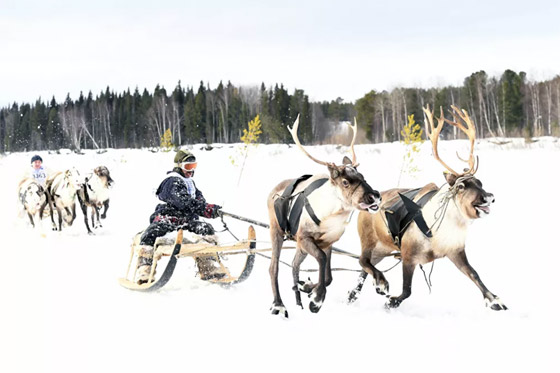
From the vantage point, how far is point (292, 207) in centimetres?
463

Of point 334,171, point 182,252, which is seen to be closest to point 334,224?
point 334,171

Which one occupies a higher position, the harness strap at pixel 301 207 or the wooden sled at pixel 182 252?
the harness strap at pixel 301 207

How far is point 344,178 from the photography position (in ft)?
13.4

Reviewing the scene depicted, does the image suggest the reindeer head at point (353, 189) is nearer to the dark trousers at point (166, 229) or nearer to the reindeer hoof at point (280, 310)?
the reindeer hoof at point (280, 310)

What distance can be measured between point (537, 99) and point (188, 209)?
113 ft

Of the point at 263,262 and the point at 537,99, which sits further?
the point at 537,99

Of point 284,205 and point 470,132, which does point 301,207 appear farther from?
point 470,132

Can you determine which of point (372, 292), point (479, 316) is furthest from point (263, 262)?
point (479, 316)

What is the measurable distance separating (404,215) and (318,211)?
778 millimetres

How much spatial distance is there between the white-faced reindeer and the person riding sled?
1286 millimetres

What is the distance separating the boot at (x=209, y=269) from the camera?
20.0 feet

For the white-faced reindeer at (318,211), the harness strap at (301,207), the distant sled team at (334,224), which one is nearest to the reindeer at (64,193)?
the distant sled team at (334,224)

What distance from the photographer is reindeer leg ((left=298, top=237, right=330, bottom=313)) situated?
13.5ft

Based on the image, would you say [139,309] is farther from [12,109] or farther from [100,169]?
[12,109]
